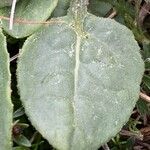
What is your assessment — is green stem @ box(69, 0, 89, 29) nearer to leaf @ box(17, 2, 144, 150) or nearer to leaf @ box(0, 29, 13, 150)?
leaf @ box(17, 2, 144, 150)

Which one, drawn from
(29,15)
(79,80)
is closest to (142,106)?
(79,80)

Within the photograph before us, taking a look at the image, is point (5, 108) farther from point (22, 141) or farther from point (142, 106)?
point (142, 106)

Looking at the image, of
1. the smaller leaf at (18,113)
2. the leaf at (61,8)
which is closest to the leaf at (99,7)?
the leaf at (61,8)

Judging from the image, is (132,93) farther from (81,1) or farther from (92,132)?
(81,1)

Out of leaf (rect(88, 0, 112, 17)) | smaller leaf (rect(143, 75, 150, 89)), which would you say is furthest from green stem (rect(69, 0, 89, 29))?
smaller leaf (rect(143, 75, 150, 89))

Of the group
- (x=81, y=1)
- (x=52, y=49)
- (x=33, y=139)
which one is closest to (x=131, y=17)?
(x=81, y=1)

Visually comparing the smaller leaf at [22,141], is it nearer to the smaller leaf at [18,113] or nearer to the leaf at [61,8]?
the smaller leaf at [18,113]
